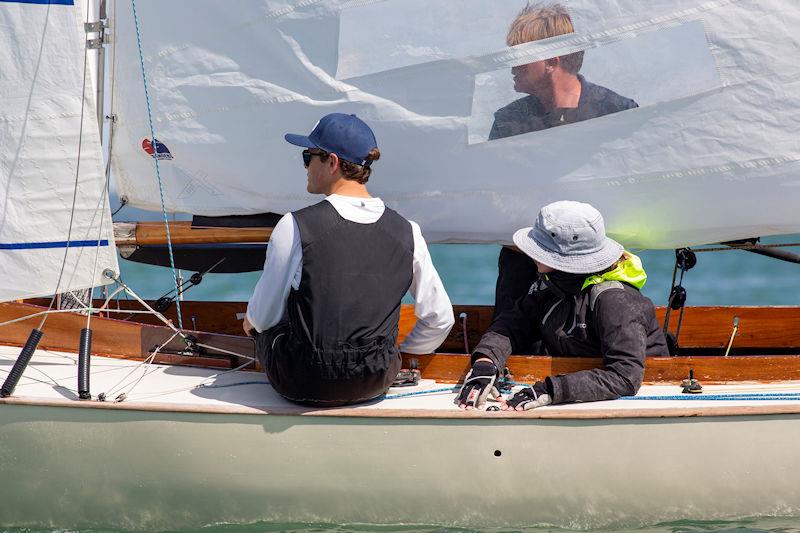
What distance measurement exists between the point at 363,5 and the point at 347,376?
1.12 meters

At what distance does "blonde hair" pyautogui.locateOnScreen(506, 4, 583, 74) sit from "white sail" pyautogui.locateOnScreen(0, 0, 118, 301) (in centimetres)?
119

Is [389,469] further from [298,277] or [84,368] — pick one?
[84,368]

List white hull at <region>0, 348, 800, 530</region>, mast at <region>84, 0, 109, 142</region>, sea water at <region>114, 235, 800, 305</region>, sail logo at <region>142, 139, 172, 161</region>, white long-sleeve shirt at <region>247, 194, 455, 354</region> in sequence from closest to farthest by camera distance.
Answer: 1. white long-sleeve shirt at <region>247, 194, 455, 354</region>
2. white hull at <region>0, 348, 800, 530</region>
3. mast at <region>84, 0, 109, 142</region>
4. sail logo at <region>142, 139, 172, 161</region>
5. sea water at <region>114, 235, 800, 305</region>

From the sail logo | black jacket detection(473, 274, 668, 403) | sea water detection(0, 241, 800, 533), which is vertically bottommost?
sea water detection(0, 241, 800, 533)

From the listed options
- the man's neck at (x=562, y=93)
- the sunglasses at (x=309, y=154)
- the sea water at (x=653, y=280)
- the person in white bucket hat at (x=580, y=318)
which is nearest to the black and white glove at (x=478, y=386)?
the person in white bucket hat at (x=580, y=318)

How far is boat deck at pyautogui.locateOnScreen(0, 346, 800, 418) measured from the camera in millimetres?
2783

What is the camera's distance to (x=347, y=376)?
9.12 feet

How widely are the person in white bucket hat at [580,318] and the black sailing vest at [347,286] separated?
299 mm

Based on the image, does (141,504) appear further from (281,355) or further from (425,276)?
(425,276)

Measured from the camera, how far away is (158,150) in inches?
137

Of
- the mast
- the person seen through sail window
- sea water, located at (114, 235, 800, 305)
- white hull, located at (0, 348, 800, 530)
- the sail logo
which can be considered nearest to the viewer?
white hull, located at (0, 348, 800, 530)

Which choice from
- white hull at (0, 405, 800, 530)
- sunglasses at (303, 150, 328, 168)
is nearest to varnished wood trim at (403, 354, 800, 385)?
white hull at (0, 405, 800, 530)

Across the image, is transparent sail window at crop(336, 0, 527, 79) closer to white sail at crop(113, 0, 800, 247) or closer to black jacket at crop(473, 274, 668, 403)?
white sail at crop(113, 0, 800, 247)

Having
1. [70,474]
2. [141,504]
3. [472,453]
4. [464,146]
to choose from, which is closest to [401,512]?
[472,453]
